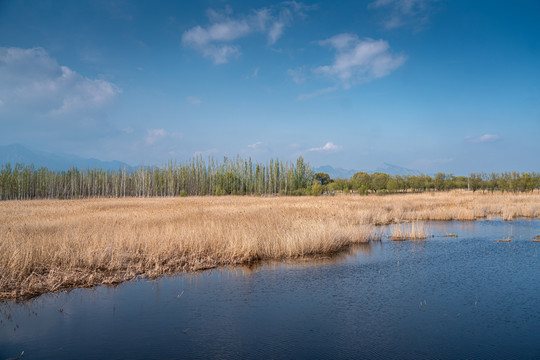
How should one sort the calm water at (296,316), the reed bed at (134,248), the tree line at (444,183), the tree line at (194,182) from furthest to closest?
the tree line at (194,182) → the tree line at (444,183) → the reed bed at (134,248) → the calm water at (296,316)

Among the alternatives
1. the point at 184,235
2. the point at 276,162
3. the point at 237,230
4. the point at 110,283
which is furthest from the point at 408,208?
the point at 276,162

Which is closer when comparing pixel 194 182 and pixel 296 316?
pixel 296 316

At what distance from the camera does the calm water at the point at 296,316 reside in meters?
6.36

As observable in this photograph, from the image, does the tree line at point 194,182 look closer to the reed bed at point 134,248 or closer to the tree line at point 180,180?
the tree line at point 180,180

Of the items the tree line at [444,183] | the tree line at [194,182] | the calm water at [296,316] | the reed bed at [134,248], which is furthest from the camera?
the tree line at [194,182]

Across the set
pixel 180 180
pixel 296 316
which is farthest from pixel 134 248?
pixel 180 180

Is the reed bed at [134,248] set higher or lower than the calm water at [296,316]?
higher

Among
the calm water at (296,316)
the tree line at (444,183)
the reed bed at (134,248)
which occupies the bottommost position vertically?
the calm water at (296,316)

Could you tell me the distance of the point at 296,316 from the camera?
787 cm

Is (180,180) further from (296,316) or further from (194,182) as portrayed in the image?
(296,316)

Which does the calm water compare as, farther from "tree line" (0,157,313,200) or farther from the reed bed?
"tree line" (0,157,313,200)

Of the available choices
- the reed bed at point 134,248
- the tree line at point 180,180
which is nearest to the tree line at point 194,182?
the tree line at point 180,180

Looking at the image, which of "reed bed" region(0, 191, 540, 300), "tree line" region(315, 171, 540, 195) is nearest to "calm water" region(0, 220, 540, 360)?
"reed bed" region(0, 191, 540, 300)

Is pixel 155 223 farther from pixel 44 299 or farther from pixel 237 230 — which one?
pixel 44 299
